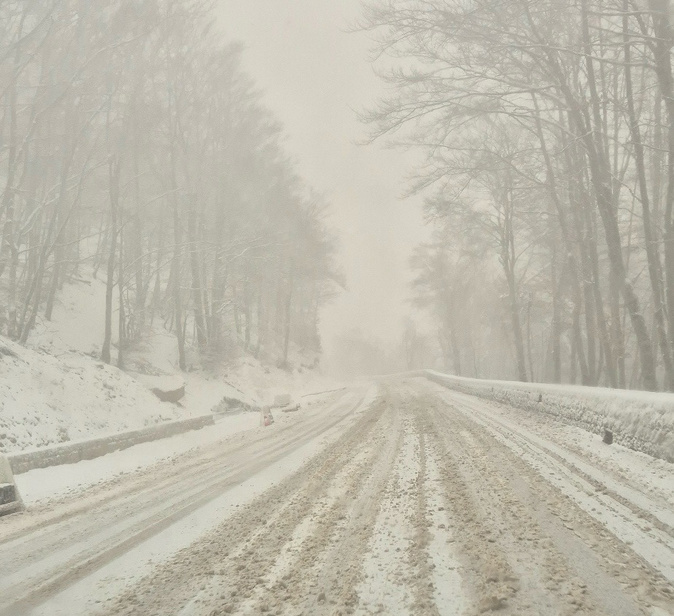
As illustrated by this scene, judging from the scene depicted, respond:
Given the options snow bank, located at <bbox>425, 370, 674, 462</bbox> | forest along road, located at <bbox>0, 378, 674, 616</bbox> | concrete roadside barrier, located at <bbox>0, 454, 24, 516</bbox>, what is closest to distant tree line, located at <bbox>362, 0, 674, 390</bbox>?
snow bank, located at <bbox>425, 370, 674, 462</bbox>

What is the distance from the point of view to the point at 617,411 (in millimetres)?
7238

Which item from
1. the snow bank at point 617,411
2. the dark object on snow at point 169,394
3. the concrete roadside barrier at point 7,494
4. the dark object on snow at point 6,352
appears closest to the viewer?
the concrete roadside barrier at point 7,494

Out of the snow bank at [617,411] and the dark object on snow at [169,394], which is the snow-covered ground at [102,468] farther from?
the snow bank at [617,411]

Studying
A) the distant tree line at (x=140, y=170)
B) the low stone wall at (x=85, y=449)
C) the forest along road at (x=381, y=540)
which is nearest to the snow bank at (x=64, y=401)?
the low stone wall at (x=85, y=449)

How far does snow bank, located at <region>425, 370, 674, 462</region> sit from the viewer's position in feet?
19.5

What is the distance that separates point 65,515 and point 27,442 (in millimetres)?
5229

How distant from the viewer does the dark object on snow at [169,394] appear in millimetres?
15828

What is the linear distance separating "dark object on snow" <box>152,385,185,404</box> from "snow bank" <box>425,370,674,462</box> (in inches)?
412

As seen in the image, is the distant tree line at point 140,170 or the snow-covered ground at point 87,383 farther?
the distant tree line at point 140,170

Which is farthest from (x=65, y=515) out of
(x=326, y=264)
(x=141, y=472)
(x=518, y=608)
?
(x=326, y=264)

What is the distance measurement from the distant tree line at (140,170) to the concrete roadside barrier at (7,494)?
28.6 feet

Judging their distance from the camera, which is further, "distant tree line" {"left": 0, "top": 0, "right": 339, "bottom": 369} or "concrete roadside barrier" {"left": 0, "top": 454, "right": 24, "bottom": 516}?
"distant tree line" {"left": 0, "top": 0, "right": 339, "bottom": 369}

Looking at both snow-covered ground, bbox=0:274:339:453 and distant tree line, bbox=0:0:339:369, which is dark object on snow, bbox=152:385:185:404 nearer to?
snow-covered ground, bbox=0:274:339:453

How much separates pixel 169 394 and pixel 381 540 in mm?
13639
